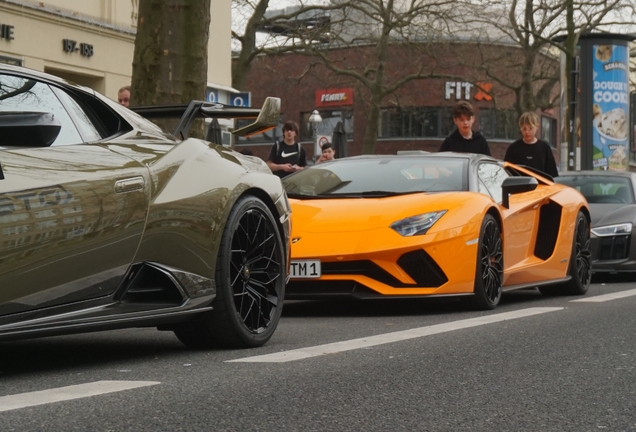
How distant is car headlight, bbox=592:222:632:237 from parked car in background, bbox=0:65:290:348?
24.7ft

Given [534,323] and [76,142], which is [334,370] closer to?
[76,142]

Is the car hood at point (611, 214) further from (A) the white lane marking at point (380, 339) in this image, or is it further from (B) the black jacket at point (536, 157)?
(A) the white lane marking at point (380, 339)

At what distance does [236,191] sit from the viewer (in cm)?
553

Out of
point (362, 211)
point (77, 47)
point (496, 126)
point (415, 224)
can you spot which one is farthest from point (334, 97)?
point (415, 224)

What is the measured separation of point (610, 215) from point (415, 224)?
5774 millimetres

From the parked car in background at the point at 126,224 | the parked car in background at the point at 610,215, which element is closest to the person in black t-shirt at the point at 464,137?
the parked car in background at the point at 610,215

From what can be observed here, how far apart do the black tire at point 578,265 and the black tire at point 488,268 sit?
185 centimetres

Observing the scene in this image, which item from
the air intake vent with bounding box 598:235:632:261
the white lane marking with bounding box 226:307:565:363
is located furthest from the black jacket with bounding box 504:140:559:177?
the white lane marking with bounding box 226:307:565:363

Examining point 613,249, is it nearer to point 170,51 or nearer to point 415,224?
point 170,51

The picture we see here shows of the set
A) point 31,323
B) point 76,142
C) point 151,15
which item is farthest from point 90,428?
point 151,15

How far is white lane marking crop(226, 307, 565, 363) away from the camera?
5191 mm

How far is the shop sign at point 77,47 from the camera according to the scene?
2098cm

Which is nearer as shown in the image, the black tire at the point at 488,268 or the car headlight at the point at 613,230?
the black tire at the point at 488,268

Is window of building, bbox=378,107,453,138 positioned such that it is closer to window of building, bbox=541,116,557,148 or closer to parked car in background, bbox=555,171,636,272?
window of building, bbox=541,116,557,148
